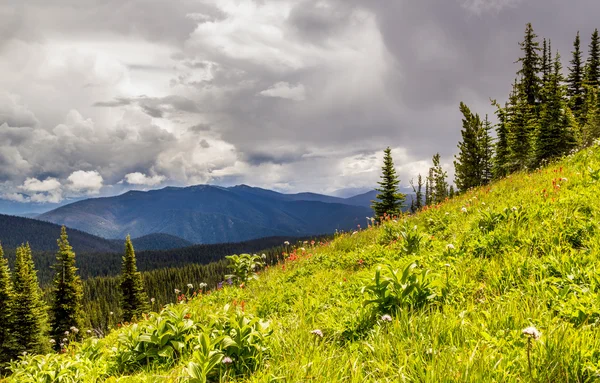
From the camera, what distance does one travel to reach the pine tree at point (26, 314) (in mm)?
35562

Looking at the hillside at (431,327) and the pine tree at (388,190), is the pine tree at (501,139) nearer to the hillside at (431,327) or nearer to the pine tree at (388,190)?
the pine tree at (388,190)

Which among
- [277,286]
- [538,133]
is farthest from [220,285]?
[538,133]

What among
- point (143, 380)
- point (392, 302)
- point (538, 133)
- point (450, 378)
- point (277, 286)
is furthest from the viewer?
point (538, 133)

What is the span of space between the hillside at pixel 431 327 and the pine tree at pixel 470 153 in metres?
40.5

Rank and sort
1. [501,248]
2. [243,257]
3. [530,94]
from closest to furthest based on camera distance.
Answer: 1. [501,248]
2. [243,257]
3. [530,94]

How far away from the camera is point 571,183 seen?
23.1 ft

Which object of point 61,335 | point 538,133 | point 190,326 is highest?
point 538,133

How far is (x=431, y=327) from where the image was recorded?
2.76m

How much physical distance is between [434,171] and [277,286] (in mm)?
60938

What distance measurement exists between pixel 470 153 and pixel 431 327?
152 feet

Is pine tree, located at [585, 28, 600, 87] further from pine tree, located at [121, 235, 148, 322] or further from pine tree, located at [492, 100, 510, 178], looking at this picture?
pine tree, located at [121, 235, 148, 322]

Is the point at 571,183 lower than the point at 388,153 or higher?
lower

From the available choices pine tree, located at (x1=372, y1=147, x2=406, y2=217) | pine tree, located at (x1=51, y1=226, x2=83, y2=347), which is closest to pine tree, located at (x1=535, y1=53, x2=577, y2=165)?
pine tree, located at (x1=372, y1=147, x2=406, y2=217)

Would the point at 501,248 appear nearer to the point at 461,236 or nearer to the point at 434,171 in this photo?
the point at 461,236
